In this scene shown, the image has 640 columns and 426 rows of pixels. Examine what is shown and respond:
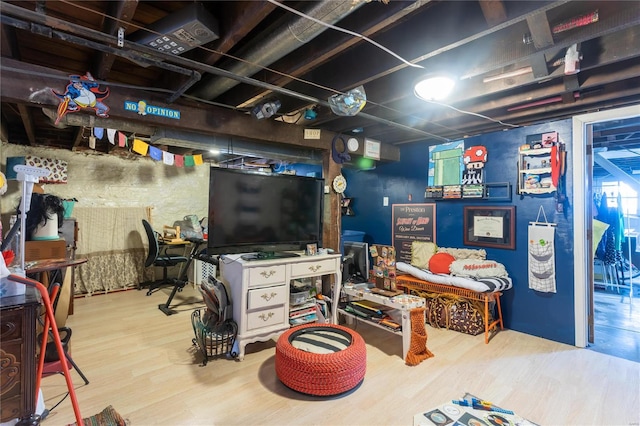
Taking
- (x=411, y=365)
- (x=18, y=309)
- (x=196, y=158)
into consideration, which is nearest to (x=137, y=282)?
(x=196, y=158)

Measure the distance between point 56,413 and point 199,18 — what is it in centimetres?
244

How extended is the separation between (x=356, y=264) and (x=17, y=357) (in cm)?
276

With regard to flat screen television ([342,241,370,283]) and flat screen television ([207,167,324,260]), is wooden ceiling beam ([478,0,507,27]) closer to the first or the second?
flat screen television ([207,167,324,260])

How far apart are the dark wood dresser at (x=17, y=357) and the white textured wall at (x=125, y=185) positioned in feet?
12.3

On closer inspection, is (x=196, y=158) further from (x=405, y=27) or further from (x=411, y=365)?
(x=411, y=365)

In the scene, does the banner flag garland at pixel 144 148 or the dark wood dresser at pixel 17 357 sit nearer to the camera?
the dark wood dresser at pixel 17 357

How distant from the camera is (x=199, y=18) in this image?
1.49 m

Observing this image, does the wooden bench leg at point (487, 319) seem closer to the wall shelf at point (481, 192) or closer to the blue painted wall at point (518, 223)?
the blue painted wall at point (518, 223)

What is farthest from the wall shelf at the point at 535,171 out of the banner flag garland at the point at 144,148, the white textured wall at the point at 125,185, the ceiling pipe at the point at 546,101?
the white textured wall at the point at 125,185

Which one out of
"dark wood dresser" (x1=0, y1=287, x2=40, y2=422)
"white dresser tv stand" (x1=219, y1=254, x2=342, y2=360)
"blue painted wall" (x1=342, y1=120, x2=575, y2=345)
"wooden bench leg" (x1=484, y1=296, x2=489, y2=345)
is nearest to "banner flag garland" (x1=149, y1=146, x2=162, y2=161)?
"white dresser tv stand" (x1=219, y1=254, x2=342, y2=360)

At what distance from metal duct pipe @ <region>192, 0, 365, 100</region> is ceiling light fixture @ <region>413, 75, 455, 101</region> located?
2.83 ft

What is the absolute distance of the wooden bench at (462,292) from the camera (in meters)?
2.93

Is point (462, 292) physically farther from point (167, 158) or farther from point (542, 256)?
point (167, 158)

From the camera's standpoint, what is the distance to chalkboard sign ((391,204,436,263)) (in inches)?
154
